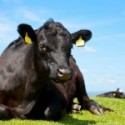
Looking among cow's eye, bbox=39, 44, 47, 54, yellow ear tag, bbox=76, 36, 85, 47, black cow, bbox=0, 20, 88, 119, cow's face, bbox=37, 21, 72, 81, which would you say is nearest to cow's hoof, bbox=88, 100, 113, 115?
black cow, bbox=0, 20, 88, 119

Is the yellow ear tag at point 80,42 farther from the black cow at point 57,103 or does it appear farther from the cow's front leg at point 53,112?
the cow's front leg at point 53,112

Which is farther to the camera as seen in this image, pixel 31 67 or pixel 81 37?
pixel 81 37

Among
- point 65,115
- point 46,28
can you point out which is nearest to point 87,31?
point 46,28

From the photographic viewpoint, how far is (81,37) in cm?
1259

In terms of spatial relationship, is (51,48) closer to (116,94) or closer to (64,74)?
(64,74)

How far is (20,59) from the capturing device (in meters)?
12.4

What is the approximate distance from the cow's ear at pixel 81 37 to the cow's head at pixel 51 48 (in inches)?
12.0

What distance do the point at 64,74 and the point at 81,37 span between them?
99.3 inches

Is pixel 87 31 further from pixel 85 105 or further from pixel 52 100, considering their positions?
pixel 85 105

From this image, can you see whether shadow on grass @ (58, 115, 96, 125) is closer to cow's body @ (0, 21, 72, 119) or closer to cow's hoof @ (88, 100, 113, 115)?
cow's body @ (0, 21, 72, 119)

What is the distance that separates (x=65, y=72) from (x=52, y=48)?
908mm

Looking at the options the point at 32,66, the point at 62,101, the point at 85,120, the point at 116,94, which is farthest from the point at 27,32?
the point at 116,94

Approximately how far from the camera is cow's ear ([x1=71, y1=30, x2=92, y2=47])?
12.3 metres

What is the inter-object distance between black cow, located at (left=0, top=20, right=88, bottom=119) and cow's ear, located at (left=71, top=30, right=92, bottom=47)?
0.10ft
